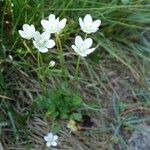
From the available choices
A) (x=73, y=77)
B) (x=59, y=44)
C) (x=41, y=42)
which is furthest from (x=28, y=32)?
(x=73, y=77)

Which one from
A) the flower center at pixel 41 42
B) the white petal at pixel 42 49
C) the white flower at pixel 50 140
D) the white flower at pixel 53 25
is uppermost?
the white flower at pixel 53 25

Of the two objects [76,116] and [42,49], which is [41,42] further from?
[76,116]

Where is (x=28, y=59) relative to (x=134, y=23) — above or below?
below

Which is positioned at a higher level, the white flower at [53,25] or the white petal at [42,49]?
the white flower at [53,25]

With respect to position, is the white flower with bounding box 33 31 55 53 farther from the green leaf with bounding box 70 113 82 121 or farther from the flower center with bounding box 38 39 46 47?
the green leaf with bounding box 70 113 82 121

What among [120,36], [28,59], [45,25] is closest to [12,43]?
[28,59]

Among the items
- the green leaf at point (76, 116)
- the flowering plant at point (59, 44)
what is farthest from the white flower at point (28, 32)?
the green leaf at point (76, 116)

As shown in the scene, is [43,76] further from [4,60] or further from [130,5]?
[130,5]

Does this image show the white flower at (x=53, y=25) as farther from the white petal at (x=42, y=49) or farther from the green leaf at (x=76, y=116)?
the green leaf at (x=76, y=116)
